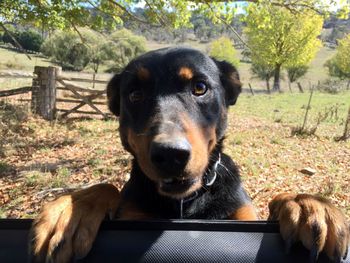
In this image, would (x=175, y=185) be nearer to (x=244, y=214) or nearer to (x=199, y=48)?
(x=244, y=214)

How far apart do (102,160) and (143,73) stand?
17.5ft

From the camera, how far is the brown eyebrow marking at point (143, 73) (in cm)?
264

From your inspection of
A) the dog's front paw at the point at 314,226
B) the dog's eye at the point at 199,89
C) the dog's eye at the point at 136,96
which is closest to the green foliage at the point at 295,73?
the dog's eye at the point at 199,89

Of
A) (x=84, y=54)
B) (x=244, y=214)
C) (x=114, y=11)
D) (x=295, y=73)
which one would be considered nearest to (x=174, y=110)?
(x=244, y=214)

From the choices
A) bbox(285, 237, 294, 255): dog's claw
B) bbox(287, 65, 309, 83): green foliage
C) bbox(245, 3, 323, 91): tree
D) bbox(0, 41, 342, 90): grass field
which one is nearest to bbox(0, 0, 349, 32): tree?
bbox(0, 41, 342, 90): grass field

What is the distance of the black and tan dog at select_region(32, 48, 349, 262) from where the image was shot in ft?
5.20

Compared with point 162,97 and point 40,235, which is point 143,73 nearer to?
point 162,97

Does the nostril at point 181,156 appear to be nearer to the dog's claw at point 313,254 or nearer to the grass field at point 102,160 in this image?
the dog's claw at point 313,254

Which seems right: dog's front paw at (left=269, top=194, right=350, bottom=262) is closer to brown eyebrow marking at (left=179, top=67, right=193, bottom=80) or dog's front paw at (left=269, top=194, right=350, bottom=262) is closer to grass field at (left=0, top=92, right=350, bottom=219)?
brown eyebrow marking at (left=179, top=67, right=193, bottom=80)

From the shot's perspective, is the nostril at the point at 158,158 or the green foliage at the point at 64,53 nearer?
the nostril at the point at 158,158

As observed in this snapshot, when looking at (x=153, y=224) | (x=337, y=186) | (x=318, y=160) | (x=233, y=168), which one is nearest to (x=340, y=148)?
(x=318, y=160)

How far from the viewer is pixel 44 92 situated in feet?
43.2

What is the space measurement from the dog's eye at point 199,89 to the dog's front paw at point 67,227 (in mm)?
1014

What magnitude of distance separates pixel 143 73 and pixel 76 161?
18.0 ft
